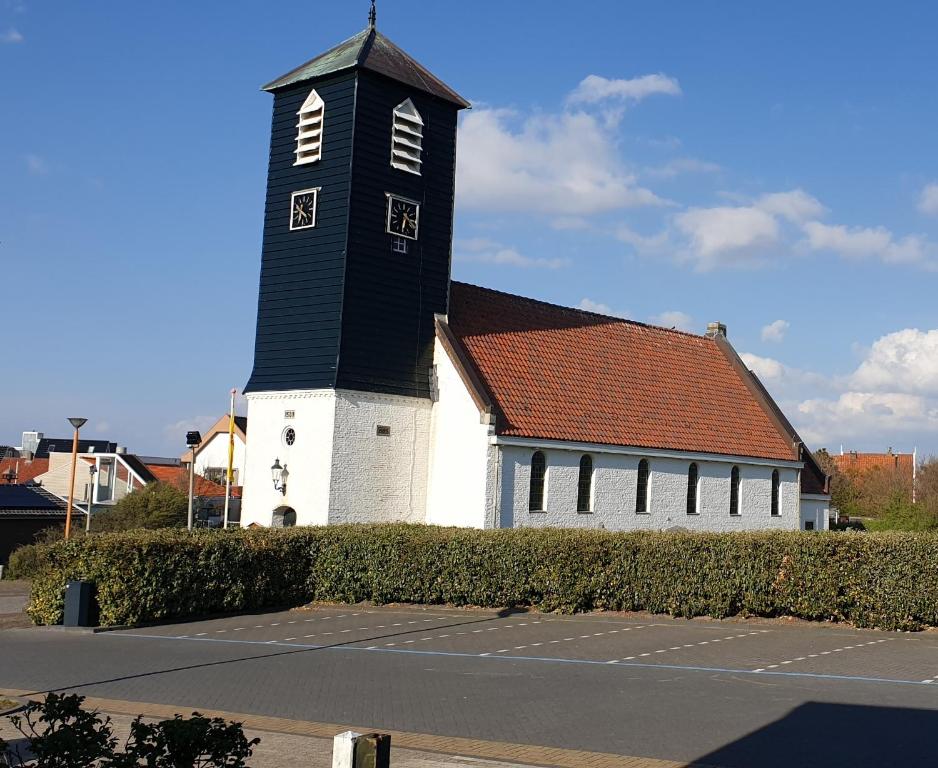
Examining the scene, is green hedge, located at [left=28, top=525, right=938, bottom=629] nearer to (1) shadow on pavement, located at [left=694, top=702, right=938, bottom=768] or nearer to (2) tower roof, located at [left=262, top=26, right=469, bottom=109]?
(1) shadow on pavement, located at [left=694, top=702, right=938, bottom=768]

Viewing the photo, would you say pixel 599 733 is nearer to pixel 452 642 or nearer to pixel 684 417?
pixel 452 642

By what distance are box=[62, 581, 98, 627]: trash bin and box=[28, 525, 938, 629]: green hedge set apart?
9.6 inches

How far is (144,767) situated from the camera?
257 inches

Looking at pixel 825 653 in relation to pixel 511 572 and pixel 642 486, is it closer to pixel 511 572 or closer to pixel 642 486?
pixel 511 572

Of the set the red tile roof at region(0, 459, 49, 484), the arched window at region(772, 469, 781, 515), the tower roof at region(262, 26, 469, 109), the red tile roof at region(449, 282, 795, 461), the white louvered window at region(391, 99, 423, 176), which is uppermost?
the tower roof at region(262, 26, 469, 109)

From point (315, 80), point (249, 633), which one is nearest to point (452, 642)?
point (249, 633)

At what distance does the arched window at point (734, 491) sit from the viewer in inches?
1518

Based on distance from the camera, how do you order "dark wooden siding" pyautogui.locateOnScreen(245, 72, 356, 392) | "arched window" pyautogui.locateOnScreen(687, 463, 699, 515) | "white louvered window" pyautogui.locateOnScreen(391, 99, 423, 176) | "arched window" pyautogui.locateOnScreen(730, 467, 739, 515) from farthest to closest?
"arched window" pyautogui.locateOnScreen(730, 467, 739, 515), "arched window" pyautogui.locateOnScreen(687, 463, 699, 515), "white louvered window" pyautogui.locateOnScreen(391, 99, 423, 176), "dark wooden siding" pyautogui.locateOnScreen(245, 72, 356, 392)

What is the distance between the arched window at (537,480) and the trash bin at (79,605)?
45.5 ft

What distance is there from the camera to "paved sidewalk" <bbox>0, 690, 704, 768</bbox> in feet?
32.4

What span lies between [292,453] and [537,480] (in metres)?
7.38

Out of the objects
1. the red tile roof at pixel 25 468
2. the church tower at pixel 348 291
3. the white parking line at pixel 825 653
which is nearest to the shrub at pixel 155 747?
the white parking line at pixel 825 653

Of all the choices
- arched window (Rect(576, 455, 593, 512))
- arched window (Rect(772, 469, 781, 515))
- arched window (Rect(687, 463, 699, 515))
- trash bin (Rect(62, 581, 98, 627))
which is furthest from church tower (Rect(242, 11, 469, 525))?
arched window (Rect(772, 469, 781, 515))

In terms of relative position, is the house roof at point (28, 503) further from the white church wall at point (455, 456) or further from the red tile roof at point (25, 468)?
the red tile roof at point (25, 468)
